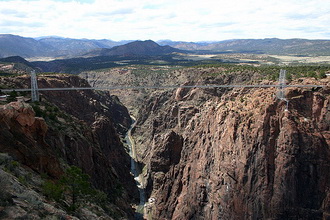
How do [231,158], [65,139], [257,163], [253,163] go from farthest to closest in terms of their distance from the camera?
[231,158], [253,163], [257,163], [65,139]

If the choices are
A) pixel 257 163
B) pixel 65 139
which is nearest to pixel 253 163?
pixel 257 163

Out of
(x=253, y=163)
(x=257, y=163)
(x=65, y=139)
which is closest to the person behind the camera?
(x=65, y=139)

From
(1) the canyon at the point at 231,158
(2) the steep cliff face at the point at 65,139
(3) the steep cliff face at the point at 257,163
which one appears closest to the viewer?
(2) the steep cliff face at the point at 65,139

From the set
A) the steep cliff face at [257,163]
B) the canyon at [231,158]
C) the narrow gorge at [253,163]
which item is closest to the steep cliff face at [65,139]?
the canyon at [231,158]

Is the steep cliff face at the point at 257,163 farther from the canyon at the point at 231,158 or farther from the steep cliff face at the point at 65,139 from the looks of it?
the steep cliff face at the point at 65,139

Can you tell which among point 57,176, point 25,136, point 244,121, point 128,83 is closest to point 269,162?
point 244,121

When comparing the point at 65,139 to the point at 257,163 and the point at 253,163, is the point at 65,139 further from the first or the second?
the point at 257,163

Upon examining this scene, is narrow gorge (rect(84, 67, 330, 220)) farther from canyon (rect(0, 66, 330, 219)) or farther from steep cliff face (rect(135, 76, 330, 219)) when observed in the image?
canyon (rect(0, 66, 330, 219))
